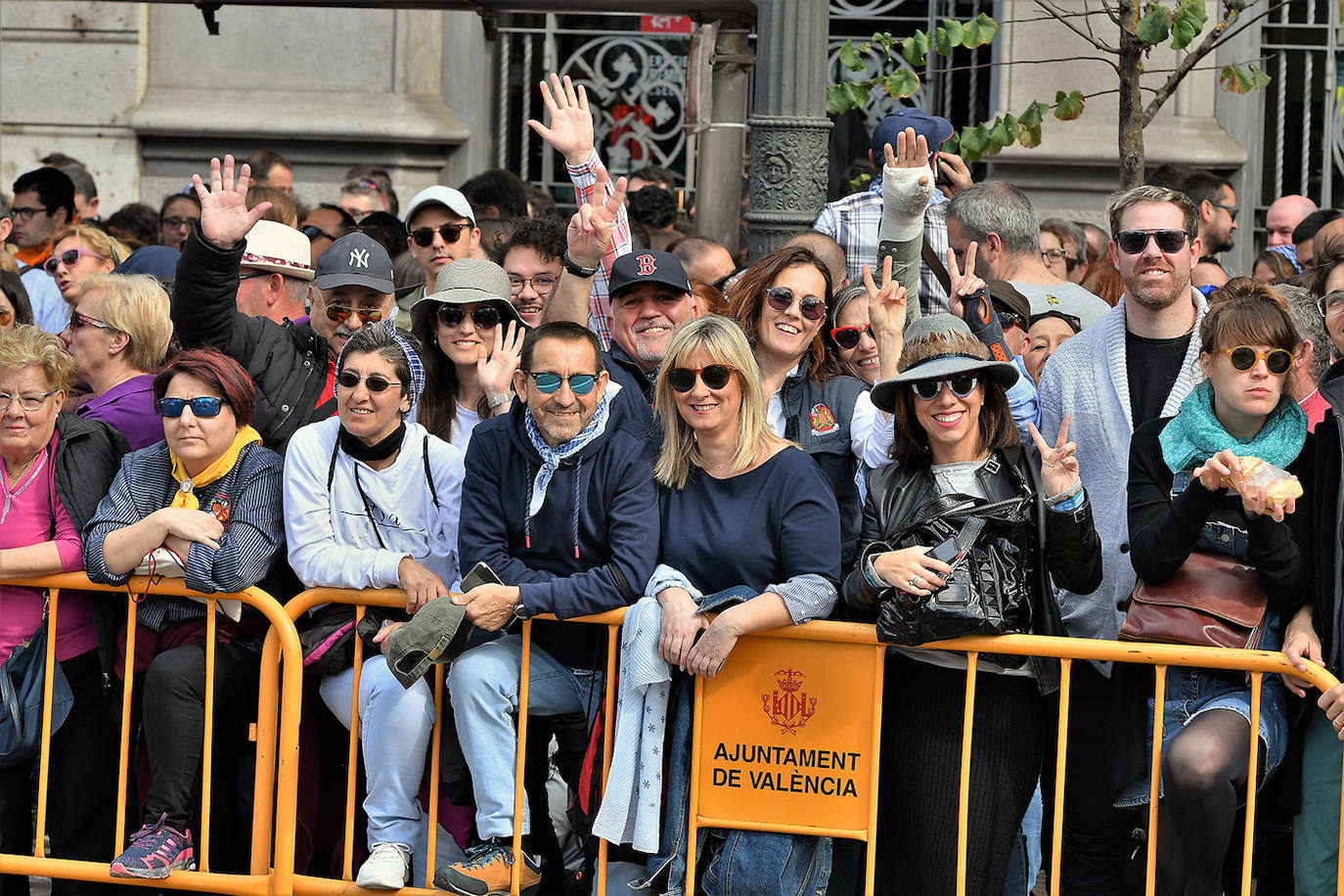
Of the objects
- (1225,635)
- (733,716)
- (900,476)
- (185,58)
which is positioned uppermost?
(185,58)

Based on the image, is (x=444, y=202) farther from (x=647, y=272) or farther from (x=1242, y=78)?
(x=1242, y=78)

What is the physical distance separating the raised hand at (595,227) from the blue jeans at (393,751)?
5.11 feet

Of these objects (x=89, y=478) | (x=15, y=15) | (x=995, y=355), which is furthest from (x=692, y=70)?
(x=15, y=15)

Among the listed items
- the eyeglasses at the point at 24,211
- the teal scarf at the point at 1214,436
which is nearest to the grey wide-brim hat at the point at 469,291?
the teal scarf at the point at 1214,436

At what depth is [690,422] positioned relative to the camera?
462 cm

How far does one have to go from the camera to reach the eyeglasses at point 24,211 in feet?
31.5

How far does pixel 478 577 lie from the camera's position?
452cm

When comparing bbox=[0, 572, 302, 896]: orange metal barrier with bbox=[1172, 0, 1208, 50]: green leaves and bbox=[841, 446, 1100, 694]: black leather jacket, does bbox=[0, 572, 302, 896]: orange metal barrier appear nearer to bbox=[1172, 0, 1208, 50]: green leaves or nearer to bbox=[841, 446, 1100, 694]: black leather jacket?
bbox=[841, 446, 1100, 694]: black leather jacket

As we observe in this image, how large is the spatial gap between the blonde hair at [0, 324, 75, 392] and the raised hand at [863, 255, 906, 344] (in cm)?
263

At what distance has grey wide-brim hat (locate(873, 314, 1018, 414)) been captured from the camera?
14.6ft

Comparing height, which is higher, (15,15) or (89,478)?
(15,15)

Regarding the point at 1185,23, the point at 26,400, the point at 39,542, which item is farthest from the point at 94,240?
the point at 1185,23

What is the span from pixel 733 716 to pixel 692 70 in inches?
155

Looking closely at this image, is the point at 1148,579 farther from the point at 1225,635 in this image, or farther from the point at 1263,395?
the point at 1263,395
